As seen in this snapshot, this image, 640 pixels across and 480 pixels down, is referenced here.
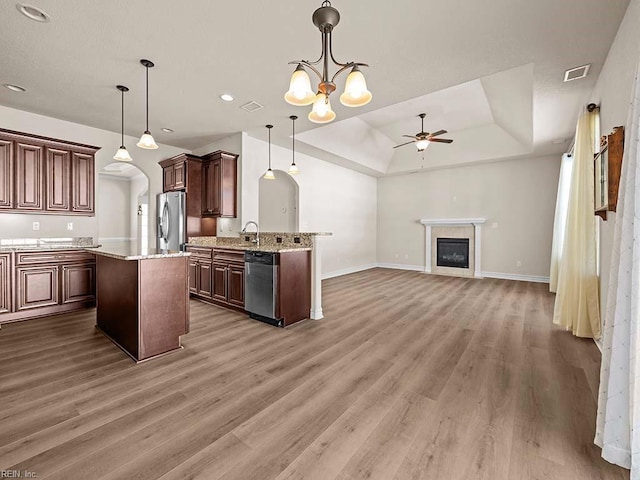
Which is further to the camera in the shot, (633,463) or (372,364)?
(372,364)

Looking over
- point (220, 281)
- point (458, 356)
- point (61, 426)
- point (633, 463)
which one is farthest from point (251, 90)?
point (633, 463)

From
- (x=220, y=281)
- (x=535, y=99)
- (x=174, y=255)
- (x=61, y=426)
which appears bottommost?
(x=61, y=426)

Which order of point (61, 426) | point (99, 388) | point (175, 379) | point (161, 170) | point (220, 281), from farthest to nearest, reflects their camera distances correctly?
point (161, 170) → point (220, 281) → point (175, 379) → point (99, 388) → point (61, 426)

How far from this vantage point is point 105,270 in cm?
322

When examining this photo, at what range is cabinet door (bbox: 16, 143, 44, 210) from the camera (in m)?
3.87

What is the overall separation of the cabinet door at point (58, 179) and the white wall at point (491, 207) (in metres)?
7.35

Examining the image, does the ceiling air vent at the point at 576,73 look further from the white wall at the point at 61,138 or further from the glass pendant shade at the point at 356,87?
the white wall at the point at 61,138

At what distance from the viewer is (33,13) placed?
2.19 meters

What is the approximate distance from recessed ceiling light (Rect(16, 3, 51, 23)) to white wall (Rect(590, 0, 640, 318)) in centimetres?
416

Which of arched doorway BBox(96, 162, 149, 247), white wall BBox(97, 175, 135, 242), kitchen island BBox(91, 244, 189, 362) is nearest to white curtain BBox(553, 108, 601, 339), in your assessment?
kitchen island BBox(91, 244, 189, 362)

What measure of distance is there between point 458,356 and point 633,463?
1.41 meters

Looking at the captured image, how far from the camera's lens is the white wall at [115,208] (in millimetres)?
9156

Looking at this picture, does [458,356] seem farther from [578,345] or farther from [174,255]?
[174,255]

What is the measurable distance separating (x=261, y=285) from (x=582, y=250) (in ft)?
12.3
